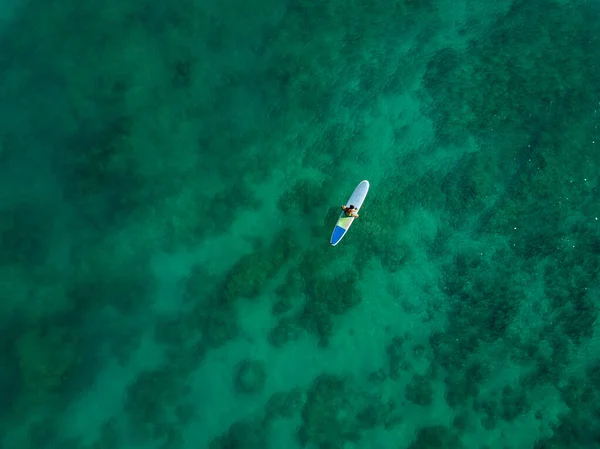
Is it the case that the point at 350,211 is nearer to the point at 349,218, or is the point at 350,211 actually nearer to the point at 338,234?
the point at 349,218

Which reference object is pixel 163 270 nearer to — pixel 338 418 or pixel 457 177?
pixel 338 418

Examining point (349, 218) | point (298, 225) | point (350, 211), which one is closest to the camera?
point (350, 211)

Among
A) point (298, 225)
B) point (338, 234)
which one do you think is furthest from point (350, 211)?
point (298, 225)

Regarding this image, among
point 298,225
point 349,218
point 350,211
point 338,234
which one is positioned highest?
point 298,225

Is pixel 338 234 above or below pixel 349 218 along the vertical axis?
below

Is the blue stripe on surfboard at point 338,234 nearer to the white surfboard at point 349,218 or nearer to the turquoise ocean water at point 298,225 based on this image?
the white surfboard at point 349,218

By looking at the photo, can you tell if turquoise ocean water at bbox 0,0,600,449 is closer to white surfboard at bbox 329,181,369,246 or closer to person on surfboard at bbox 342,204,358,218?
white surfboard at bbox 329,181,369,246

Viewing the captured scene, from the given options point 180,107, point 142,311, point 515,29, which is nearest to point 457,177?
point 515,29
